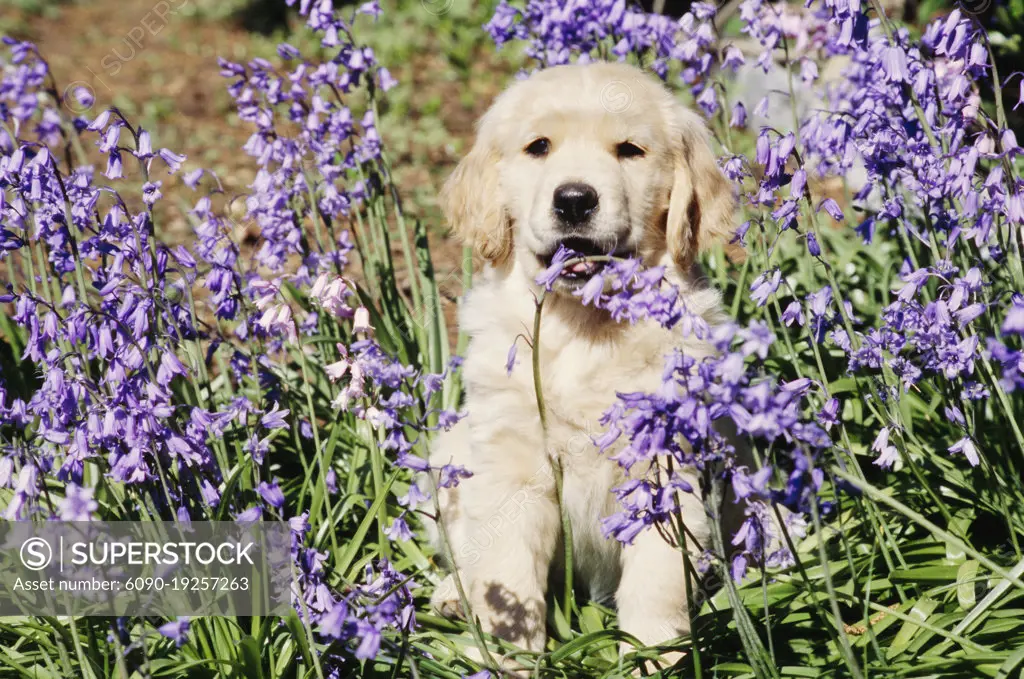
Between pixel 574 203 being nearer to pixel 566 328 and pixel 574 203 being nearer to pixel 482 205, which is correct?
pixel 566 328

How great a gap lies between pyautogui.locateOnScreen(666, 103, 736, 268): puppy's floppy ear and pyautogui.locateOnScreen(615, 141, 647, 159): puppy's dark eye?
157 millimetres

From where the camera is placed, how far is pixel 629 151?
3.05 metres

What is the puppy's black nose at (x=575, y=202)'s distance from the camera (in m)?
2.72

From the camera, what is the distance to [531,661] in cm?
251

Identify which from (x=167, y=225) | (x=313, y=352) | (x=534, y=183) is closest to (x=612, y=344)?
(x=534, y=183)

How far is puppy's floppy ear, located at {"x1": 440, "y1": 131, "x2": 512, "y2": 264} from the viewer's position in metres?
3.21

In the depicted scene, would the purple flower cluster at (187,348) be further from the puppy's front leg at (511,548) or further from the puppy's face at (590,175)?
the puppy's face at (590,175)

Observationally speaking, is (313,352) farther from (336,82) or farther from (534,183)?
(534,183)

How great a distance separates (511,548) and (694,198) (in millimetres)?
1292

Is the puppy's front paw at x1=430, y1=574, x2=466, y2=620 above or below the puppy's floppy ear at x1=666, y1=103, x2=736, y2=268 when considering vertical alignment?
below

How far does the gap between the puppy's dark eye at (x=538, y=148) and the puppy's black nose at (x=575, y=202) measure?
1.21 ft

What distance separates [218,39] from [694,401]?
34.5 feet

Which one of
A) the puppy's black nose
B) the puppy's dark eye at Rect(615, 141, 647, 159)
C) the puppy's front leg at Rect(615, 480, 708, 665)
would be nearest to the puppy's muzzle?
the puppy's black nose

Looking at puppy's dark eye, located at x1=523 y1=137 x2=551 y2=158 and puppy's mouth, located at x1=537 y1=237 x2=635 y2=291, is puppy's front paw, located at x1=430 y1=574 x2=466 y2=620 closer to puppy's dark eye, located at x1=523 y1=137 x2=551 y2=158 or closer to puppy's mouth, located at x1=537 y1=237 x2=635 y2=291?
puppy's mouth, located at x1=537 y1=237 x2=635 y2=291
